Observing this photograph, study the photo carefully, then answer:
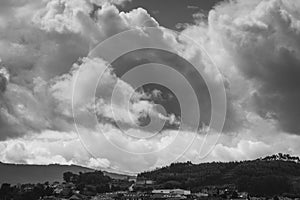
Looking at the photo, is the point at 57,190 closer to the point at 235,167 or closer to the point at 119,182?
the point at 119,182

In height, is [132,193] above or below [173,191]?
below

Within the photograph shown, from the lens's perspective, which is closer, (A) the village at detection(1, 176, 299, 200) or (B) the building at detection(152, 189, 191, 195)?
(A) the village at detection(1, 176, 299, 200)

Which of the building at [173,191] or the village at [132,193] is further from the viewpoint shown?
the building at [173,191]

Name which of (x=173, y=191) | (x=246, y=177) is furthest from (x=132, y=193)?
(x=246, y=177)

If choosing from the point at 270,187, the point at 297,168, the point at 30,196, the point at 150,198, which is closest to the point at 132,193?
the point at 150,198

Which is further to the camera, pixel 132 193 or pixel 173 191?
pixel 173 191

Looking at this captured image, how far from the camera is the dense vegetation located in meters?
161

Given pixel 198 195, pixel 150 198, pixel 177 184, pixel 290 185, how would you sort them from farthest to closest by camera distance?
1. pixel 177 184
2. pixel 290 185
3. pixel 198 195
4. pixel 150 198

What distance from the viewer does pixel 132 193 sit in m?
Result: 157

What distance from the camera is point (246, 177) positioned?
16950cm

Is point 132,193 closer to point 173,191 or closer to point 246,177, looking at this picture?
point 173,191

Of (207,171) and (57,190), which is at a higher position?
(207,171)

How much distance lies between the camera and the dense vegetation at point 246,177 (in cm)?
16112

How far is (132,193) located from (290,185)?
42852 mm
